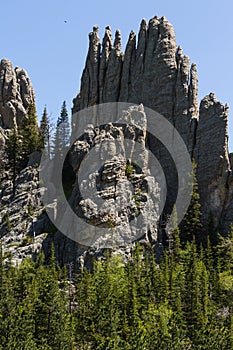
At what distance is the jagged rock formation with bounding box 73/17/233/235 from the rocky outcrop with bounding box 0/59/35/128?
14965mm

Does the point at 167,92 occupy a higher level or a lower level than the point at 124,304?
higher

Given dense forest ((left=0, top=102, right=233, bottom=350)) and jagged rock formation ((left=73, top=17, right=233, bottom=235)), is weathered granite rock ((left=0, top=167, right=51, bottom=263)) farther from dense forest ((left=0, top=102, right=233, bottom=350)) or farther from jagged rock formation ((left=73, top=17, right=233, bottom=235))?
jagged rock formation ((left=73, top=17, right=233, bottom=235))

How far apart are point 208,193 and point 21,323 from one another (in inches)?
1645

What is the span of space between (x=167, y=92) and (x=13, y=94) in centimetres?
4028

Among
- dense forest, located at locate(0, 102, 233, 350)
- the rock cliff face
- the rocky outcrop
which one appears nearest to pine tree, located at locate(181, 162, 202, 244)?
dense forest, located at locate(0, 102, 233, 350)

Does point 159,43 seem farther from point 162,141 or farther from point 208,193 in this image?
point 208,193

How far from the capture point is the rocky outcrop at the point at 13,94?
12381 cm

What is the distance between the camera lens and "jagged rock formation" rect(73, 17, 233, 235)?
91.5 metres

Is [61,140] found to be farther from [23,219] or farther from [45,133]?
[23,219]

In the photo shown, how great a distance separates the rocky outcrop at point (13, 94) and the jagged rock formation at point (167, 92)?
589 inches

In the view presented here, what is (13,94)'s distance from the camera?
127m

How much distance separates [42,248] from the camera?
85688mm

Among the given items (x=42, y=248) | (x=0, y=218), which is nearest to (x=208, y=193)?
(x=42, y=248)

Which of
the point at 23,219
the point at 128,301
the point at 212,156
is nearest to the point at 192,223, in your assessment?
the point at 212,156
